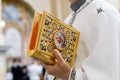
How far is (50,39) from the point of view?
5.17 feet

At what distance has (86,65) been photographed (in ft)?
5.37

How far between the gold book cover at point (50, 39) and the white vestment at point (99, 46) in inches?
2.0

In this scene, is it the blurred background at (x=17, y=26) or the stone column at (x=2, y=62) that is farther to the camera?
the blurred background at (x=17, y=26)

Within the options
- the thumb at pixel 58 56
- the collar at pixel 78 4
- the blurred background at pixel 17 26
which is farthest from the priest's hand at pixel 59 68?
the blurred background at pixel 17 26

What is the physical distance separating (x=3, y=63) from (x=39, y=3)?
5.71 m

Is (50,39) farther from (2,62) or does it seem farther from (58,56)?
(2,62)

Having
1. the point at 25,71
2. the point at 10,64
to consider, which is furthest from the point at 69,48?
the point at 10,64

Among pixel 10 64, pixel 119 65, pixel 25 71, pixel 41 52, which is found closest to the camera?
pixel 41 52

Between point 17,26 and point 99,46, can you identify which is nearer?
point 99,46

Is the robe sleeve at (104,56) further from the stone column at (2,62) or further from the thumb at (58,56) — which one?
the stone column at (2,62)

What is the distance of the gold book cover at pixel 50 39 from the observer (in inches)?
59.9

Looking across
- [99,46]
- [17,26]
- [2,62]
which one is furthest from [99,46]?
[17,26]

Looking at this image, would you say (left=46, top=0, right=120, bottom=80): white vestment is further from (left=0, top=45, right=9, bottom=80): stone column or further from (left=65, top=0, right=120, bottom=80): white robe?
(left=0, top=45, right=9, bottom=80): stone column

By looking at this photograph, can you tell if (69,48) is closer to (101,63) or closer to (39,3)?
(101,63)
